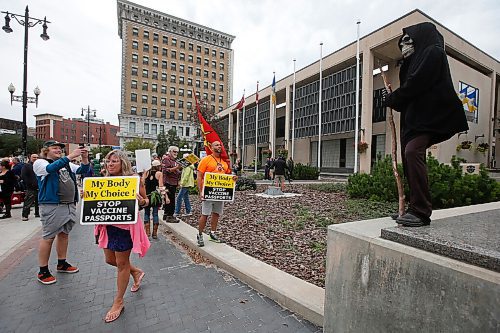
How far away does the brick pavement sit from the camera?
2.66 m

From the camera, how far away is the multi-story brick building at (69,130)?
91750 millimetres

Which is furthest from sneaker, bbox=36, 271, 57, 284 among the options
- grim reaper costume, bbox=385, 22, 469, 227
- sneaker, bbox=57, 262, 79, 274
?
grim reaper costume, bbox=385, 22, 469, 227

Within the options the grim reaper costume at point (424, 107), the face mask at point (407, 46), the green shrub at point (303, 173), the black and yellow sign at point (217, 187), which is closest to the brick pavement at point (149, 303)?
the black and yellow sign at point (217, 187)

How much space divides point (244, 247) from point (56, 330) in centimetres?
291

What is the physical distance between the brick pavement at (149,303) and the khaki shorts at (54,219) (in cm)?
67

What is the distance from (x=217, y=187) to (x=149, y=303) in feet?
7.22

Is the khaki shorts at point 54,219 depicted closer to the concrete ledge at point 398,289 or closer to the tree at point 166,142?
the concrete ledge at point 398,289

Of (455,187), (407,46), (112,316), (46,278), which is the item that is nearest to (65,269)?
(46,278)

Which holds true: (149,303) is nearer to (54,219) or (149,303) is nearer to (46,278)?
(46,278)

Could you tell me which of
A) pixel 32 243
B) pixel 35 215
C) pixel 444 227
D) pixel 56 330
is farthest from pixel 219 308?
pixel 35 215

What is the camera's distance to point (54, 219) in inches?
147

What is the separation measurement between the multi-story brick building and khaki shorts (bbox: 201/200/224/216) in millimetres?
96913

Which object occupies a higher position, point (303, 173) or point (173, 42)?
point (173, 42)

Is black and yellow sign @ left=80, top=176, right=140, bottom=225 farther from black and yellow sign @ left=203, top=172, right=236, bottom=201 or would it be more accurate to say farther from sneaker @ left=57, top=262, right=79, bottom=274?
black and yellow sign @ left=203, top=172, right=236, bottom=201
